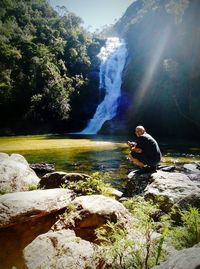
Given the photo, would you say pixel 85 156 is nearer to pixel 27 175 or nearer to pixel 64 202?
pixel 27 175

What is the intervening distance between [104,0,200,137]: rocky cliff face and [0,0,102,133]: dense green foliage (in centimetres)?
697

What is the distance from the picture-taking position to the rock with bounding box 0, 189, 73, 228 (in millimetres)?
4711

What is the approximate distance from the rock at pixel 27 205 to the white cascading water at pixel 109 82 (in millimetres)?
33039

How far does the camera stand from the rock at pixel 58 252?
4.30 metres

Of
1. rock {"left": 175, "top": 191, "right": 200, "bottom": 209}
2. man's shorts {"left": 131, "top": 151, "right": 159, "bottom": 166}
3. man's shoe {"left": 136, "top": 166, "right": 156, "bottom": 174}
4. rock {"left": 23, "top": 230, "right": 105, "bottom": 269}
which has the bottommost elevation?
rock {"left": 23, "top": 230, "right": 105, "bottom": 269}

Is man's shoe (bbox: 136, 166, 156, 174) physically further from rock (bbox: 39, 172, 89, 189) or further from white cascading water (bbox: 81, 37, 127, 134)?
white cascading water (bbox: 81, 37, 127, 134)

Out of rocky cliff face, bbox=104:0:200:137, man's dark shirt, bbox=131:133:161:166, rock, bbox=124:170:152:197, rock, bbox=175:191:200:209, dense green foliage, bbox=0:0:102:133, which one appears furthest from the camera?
dense green foliage, bbox=0:0:102:133

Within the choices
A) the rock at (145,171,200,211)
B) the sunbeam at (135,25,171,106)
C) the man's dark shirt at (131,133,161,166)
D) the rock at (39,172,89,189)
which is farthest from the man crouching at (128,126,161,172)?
the sunbeam at (135,25,171,106)

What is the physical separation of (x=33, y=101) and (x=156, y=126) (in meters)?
17.7

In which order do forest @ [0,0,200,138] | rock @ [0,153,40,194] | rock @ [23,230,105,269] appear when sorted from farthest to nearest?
forest @ [0,0,200,138]
rock @ [0,153,40,194]
rock @ [23,230,105,269]

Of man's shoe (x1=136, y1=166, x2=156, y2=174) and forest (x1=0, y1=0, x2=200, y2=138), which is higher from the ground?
forest (x1=0, y1=0, x2=200, y2=138)

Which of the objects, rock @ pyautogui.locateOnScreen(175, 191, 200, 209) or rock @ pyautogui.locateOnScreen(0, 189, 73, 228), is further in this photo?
rock @ pyautogui.locateOnScreen(175, 191, 200, 209)

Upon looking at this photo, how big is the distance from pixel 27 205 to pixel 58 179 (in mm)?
3002

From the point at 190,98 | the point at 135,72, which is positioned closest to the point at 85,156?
the point at 190,98
